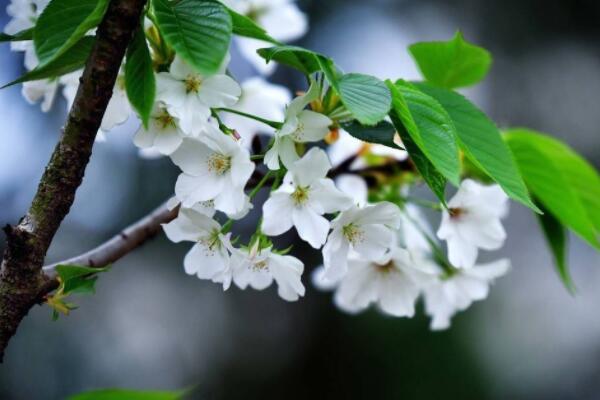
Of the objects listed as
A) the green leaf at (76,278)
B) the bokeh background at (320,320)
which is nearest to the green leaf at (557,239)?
the green leaf at (76,278)

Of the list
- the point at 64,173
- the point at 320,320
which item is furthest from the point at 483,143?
the point at 320,320

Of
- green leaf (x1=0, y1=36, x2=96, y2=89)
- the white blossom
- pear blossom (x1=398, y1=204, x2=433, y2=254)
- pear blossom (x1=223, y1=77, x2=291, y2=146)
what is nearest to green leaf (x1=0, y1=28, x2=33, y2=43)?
green leaf (x1=0, y1=36, x2=96, y2=89)

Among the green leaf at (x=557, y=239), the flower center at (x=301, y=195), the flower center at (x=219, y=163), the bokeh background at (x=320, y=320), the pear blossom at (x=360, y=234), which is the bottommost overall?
the bokeh background at (x=320, y=320)

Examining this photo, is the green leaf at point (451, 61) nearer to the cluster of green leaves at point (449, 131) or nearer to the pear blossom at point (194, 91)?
the cluster of green leaves at point (449, 131)

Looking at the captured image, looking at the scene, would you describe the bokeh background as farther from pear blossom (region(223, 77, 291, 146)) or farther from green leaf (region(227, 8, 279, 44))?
green leaf (region(227, 8, 279, 44))

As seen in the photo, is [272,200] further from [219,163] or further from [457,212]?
[457,212]
